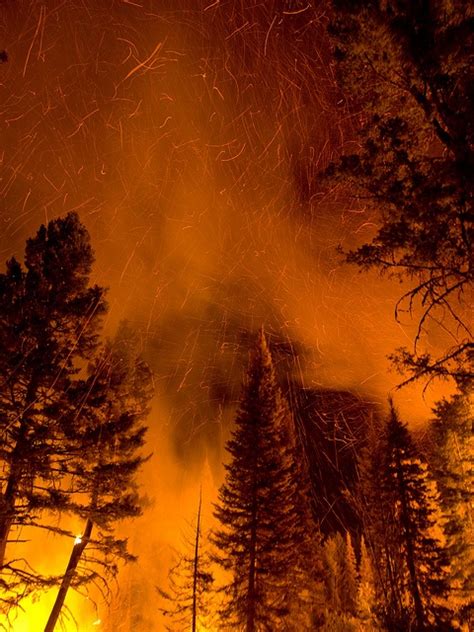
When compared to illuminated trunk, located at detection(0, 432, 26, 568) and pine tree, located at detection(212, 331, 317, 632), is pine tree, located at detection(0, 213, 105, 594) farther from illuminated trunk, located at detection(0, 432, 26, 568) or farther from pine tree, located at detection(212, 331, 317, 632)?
pine tree, located at detection(212, 331, 317, 632)

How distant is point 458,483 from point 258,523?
36.1ft

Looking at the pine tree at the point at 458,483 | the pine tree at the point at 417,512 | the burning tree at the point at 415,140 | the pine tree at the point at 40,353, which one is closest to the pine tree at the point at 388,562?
the burning tree at the point at 415,140

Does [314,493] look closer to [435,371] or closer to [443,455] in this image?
[443,455]

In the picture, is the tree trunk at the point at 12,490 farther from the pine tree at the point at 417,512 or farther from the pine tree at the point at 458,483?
the pine tree at the point at 458,483

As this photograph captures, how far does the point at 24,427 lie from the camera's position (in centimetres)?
1157

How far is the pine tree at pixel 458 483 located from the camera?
22.1m

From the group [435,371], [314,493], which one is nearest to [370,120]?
[435,371]

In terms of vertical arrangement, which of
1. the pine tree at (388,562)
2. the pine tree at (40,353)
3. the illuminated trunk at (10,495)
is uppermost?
the pine tree at (40,353)

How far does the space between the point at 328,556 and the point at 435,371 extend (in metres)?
41.6

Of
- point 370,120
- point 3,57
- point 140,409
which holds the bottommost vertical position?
point 3,57

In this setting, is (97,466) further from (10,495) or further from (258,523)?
(258,523)

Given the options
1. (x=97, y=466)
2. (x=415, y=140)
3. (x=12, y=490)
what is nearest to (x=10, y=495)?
(x=12, y=490)

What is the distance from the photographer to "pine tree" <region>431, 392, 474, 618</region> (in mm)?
22141

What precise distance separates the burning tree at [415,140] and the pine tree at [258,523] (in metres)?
18.8
